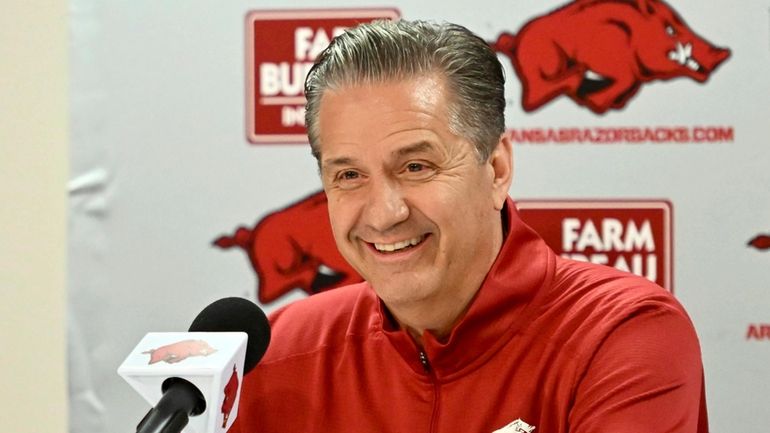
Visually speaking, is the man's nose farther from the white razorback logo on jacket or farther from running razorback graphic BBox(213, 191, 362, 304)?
running razorback graphic BBox(213, 191, 362, 304)

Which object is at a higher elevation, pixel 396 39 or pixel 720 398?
pixel 396 39

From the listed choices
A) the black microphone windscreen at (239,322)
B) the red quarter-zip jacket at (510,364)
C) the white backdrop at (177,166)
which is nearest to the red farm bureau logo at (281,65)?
the white backdrop at (177,166)

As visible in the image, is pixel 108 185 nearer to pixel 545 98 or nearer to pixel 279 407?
pixel 279 407

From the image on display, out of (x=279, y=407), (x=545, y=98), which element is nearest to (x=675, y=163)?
(x=545, y=98)

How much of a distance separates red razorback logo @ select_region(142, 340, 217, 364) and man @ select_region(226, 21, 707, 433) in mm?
379

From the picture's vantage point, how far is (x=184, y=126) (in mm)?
2115

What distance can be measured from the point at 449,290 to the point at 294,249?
618 millimetres

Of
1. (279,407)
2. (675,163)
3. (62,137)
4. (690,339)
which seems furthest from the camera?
(62,137)

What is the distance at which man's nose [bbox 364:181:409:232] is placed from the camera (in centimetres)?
147

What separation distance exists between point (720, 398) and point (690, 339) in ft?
2.06

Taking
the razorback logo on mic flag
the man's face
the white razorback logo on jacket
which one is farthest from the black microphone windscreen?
the razorback logo on mic flag

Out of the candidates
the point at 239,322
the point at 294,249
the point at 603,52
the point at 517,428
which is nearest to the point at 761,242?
the point at 603,52

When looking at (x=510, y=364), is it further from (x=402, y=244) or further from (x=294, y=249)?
(x=294, y=249)

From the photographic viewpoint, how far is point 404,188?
149 cm
